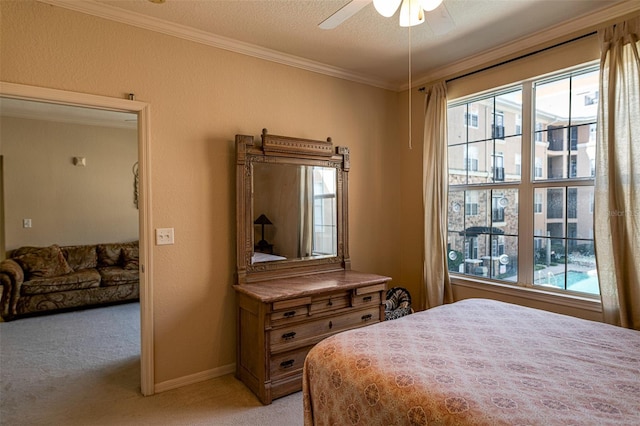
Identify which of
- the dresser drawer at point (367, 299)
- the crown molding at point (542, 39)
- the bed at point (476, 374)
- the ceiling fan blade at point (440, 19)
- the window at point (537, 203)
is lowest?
the dresser drawer at point (367, 299)

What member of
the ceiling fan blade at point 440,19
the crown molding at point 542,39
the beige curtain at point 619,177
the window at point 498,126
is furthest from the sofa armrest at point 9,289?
the beige curtain at point 619,177

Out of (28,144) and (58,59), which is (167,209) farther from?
(28,144)

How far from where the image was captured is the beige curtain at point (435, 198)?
3.44 meters

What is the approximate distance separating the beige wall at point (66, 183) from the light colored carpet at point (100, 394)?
2.08 m

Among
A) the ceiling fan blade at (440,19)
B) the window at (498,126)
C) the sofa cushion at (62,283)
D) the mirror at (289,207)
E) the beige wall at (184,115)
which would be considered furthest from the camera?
the sofa cushion at (62,283)

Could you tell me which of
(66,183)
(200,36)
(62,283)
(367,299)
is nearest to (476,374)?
(367,299)

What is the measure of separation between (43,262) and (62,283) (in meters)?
0.45

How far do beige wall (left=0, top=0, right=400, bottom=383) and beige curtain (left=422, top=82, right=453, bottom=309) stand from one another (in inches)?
45.4

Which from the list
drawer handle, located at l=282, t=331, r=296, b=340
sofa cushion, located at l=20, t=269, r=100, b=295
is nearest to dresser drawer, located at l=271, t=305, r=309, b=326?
drawer handle, located at l=282, t=331, r=296, b=340

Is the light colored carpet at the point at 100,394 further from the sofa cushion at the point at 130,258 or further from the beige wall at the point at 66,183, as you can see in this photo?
the beige wall at the point at 66,183

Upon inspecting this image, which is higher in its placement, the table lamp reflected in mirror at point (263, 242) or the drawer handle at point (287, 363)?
the table lamp reflected in mirror at point (263, 242)

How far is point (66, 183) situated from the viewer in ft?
17.7

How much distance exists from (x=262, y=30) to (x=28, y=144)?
4.54 meters

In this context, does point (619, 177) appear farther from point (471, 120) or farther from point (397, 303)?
point (397, 303)
